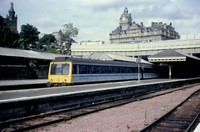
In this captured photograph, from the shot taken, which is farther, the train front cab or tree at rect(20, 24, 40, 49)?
tree at rect(20, 24, 40, 49)

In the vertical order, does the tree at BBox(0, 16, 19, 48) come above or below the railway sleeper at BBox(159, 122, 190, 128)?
above

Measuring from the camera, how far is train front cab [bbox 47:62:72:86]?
87.4 ft

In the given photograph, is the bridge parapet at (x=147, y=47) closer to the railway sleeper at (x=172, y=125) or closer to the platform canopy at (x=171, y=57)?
the platform canopy at (x=171, y=57)

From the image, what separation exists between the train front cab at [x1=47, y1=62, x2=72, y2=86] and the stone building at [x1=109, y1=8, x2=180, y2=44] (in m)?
112

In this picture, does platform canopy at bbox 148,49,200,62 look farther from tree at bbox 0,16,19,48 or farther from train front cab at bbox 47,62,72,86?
tree at bbox 0,16,19,48

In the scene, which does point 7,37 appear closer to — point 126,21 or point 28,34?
point 28,34

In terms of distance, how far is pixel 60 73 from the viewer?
2719 cm

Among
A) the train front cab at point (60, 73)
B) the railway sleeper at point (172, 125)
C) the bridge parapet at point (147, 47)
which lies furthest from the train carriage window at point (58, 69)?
the bridge parapet at point (147, 47)

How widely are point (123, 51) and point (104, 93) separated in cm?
5305

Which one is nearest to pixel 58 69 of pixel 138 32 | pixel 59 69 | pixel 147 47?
pixel 59 69

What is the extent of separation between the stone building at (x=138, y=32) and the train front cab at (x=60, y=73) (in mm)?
111616

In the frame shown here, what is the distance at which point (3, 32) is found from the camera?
70812mm

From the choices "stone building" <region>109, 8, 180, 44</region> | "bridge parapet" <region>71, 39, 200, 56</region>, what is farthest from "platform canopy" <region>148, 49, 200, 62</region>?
"stone building" <region>109, 8, 180, 44</region>

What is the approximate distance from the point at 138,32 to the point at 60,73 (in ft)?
401
